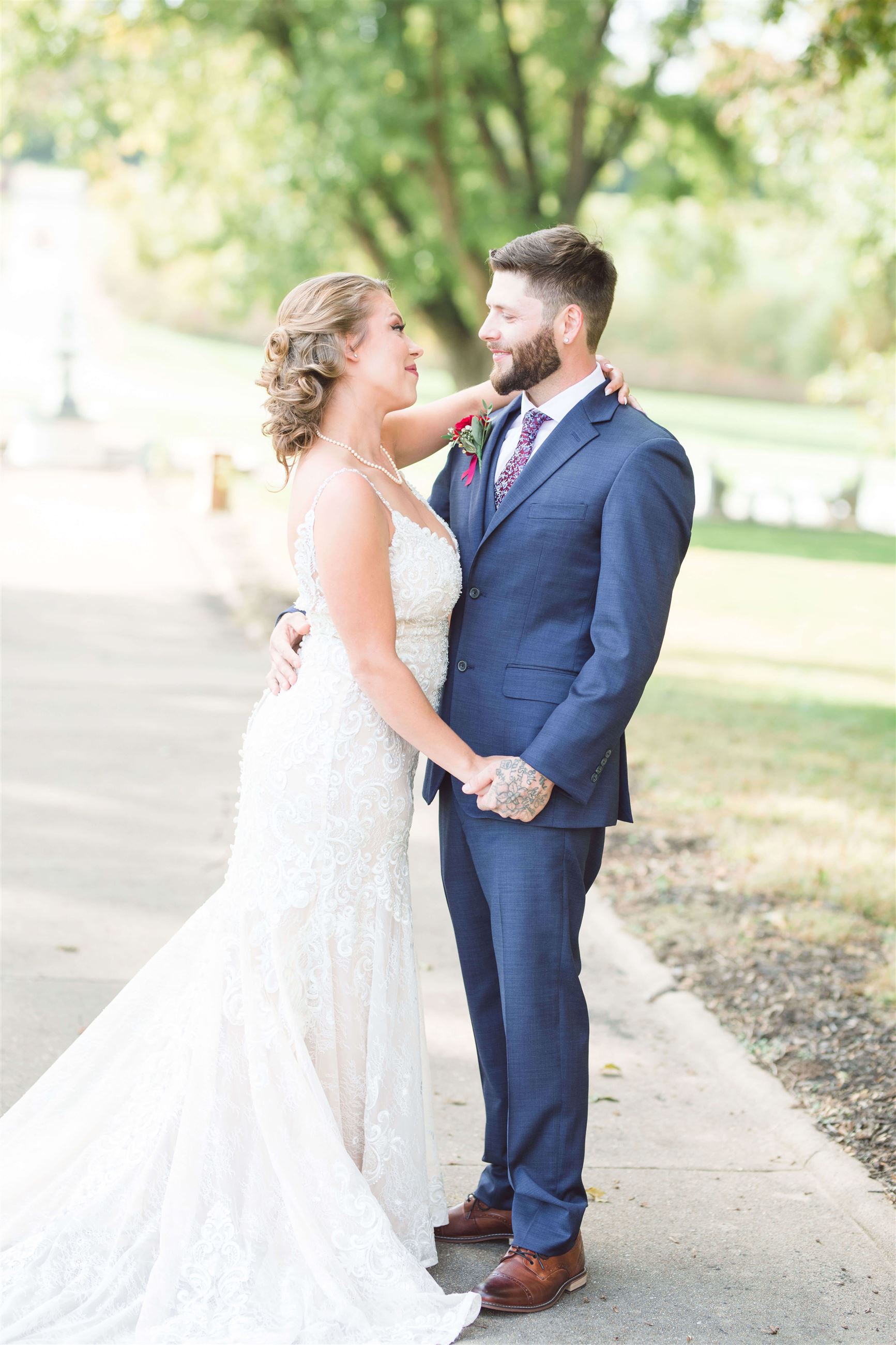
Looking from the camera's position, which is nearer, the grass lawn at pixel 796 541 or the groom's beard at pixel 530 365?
the groom's beard at pixel 530 365

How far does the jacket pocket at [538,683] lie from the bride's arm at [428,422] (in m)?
0.82

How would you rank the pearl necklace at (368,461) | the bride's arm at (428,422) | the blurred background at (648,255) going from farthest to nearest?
the blurred background at (648,255) < the bride's arm at (428,422) < the pearl necklace at (368,461)

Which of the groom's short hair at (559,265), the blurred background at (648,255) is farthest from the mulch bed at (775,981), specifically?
the groom's short hair at (559,265)

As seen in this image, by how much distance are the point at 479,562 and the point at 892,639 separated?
12156mm

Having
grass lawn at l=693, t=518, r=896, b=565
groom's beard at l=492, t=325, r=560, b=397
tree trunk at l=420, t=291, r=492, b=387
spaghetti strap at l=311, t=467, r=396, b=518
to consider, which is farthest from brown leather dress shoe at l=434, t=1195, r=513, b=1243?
tree trunk at l=420, t=291, r=492, b=387

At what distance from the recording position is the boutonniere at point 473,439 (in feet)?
11.6

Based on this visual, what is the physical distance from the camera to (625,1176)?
161 inches

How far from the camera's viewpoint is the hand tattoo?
3197 millimetres

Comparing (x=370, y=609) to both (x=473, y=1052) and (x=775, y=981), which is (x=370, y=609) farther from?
(x=775, y=981)

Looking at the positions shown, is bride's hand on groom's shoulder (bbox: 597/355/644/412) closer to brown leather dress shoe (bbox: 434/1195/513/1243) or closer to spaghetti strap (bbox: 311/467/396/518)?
spaghetti strap (bbox: 311/467/396/518)

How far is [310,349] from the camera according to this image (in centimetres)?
335

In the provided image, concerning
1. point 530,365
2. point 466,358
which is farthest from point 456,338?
point 530,365

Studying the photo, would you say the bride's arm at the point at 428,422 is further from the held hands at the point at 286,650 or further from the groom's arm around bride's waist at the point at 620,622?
the groom's arm around bride's waist at the point at 620,622

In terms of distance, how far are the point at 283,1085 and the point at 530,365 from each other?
70.4 inches
